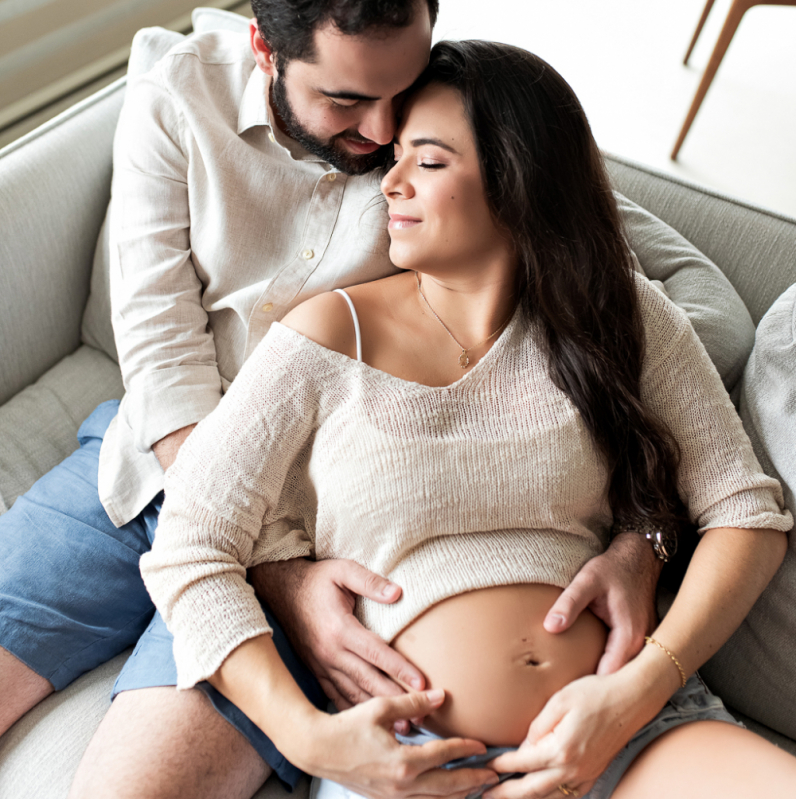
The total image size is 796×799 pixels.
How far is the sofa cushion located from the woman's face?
0.56m

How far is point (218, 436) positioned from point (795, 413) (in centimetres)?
97

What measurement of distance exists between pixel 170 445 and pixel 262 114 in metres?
0.67

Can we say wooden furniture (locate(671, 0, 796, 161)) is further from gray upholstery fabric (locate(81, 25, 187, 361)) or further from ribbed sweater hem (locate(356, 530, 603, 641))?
ribbed sweater hem (locate(356, 530, 603, 641))

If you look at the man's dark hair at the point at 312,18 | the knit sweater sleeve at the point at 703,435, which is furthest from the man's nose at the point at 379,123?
the knit sweater sleeve at the point at 703,435

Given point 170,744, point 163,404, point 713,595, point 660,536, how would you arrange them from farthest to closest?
point 163,404, point 660,536, point 713,595, point 170,744

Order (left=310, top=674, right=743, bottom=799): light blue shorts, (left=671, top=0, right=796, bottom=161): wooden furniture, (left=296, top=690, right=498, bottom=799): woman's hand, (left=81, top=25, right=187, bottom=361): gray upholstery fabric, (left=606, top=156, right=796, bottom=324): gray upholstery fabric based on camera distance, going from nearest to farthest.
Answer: (left=296, top=690, right=498, bottom=799): woman's hand
(left=310, top=674, right=743, bottom=799): light blue shorts
(left=606, top=156, right=796, bottom=324): gray upholstery fabric
(left=81, top=25, right=187, bottom=361): gray upholstery fabric
(left=671, top=0, right=796, bottom=161): wooden furniture

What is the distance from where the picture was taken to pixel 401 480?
114 cm

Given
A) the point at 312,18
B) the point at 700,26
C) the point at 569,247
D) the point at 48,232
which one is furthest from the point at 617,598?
the point at 700,26

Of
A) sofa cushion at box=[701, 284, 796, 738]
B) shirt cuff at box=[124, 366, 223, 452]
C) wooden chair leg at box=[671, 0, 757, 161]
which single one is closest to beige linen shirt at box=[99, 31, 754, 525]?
shirt cuff at box=[124, 366, 223, 452]

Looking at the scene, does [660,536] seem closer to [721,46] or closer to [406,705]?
[406,705]

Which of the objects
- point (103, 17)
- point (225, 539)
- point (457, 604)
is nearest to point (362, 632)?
point (457, 604)

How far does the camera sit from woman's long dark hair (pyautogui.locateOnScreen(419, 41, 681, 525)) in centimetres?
118

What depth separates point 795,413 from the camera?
1245mm

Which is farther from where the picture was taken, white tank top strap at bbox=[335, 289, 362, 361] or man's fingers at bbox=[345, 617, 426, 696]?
white tank top strap at bbox=[335, 289, 362, 361]
